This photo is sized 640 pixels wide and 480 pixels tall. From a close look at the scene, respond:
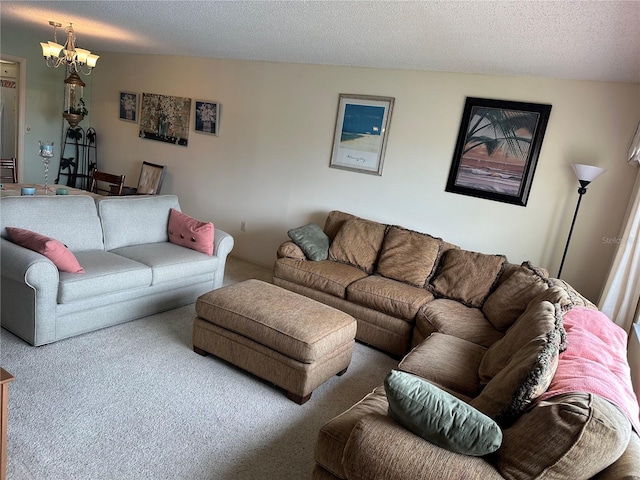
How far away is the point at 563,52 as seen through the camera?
2.86 metres

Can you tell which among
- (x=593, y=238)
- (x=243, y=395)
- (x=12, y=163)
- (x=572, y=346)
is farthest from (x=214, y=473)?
(x=12, y=163)

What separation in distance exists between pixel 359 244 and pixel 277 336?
1.69m

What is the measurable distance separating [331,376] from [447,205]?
209 cm

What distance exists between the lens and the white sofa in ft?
8.65

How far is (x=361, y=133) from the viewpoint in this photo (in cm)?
442

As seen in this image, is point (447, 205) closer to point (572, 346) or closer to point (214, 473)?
point (572, 346)

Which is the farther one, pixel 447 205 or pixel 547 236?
pixel 447 205

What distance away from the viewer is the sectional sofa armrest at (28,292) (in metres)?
2.54

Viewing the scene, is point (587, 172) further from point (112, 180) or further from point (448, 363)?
point (112, 180)

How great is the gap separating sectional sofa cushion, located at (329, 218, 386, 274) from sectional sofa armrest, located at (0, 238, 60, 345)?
89.5 inches

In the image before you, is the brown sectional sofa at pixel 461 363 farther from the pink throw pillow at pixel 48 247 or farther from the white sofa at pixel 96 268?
the pink throw pillow at pixel 48 247

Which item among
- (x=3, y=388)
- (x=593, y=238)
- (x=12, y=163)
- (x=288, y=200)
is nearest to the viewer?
(x=3, y=388)

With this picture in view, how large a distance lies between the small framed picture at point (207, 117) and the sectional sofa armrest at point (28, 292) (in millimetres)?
3020

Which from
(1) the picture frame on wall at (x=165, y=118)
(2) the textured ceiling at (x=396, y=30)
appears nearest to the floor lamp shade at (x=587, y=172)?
(2) the textured ceiling at (x=396, y=30)
